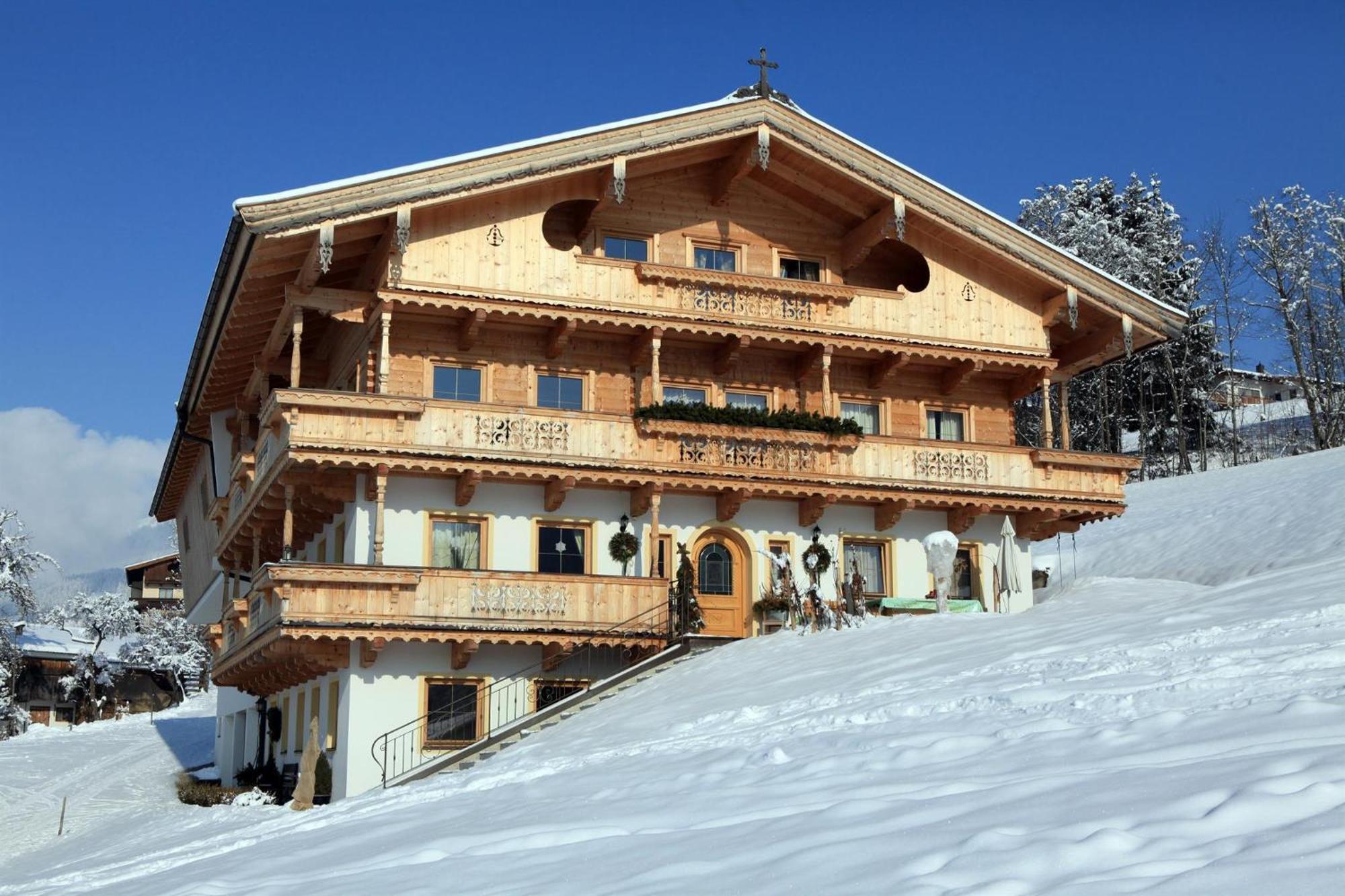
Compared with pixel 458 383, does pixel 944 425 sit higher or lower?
lower

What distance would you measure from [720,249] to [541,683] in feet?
33.8

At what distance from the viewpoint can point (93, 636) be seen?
75375mm

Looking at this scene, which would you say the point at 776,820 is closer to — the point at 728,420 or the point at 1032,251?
the point at 728,420

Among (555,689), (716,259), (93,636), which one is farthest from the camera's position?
(93,636)

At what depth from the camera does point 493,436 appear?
92.8ft

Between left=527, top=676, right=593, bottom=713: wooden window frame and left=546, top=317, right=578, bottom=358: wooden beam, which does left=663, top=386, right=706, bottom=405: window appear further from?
left=527, top=676, right=593, bottom=713: wooden window frame

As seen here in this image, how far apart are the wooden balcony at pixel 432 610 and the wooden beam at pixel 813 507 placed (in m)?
3.96

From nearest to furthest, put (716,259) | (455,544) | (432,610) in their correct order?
(432,610), (455,544), (716,259)

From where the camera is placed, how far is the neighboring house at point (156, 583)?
307 ft

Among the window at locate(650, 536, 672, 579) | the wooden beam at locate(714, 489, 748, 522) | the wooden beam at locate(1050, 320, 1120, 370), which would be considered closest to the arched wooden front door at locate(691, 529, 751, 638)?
the wooden beam at locate(714, 489, 748, 522)

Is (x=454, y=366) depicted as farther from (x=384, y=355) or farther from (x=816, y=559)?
(x=816, y=559)

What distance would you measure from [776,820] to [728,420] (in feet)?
67.9

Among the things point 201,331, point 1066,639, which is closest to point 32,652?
point 201,331

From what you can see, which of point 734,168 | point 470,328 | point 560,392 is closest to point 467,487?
point 470,328
